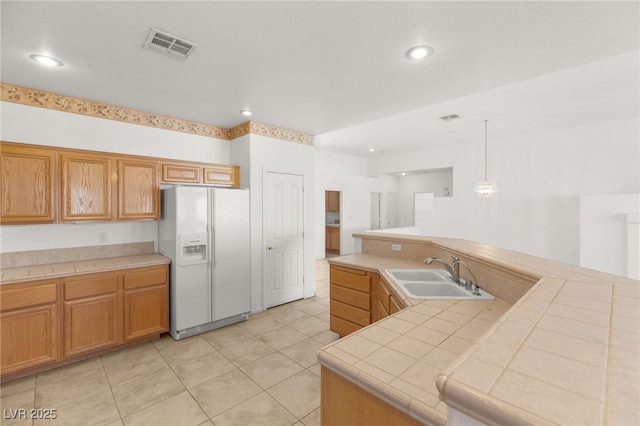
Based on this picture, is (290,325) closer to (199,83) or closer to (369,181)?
(199,83)

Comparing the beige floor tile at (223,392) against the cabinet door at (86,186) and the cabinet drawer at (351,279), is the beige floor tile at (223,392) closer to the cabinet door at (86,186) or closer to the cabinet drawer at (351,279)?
the cabinet drawer at (351,279)

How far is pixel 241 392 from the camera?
7.29 feet

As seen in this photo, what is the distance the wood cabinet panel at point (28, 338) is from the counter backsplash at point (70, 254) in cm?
65

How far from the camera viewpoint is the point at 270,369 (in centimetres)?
Result: 253

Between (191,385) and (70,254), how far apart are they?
200 centimetres

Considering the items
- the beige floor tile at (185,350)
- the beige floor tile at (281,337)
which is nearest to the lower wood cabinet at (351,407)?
the beige floor tile at (281,337)

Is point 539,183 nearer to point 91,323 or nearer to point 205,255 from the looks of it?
point 205,255

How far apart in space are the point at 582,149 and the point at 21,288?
8.45 metres

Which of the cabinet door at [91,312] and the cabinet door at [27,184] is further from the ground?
the cabinet door at [27,184]

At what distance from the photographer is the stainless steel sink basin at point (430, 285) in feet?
6.25

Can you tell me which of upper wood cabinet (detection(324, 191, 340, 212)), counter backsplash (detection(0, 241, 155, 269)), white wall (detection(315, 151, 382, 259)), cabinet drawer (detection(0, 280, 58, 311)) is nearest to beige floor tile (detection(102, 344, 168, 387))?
cabinet drawer (detection(0, 280, 58, 311))

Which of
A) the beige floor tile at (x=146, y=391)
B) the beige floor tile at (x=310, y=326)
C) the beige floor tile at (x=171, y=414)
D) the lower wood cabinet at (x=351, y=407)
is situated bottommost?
the beige floor tile at (x=171, y=414)

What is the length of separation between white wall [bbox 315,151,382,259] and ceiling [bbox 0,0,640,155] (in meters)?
4.06

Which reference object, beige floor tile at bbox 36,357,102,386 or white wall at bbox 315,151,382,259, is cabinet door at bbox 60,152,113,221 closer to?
beige floor tile at bbox 36,357,102,386
